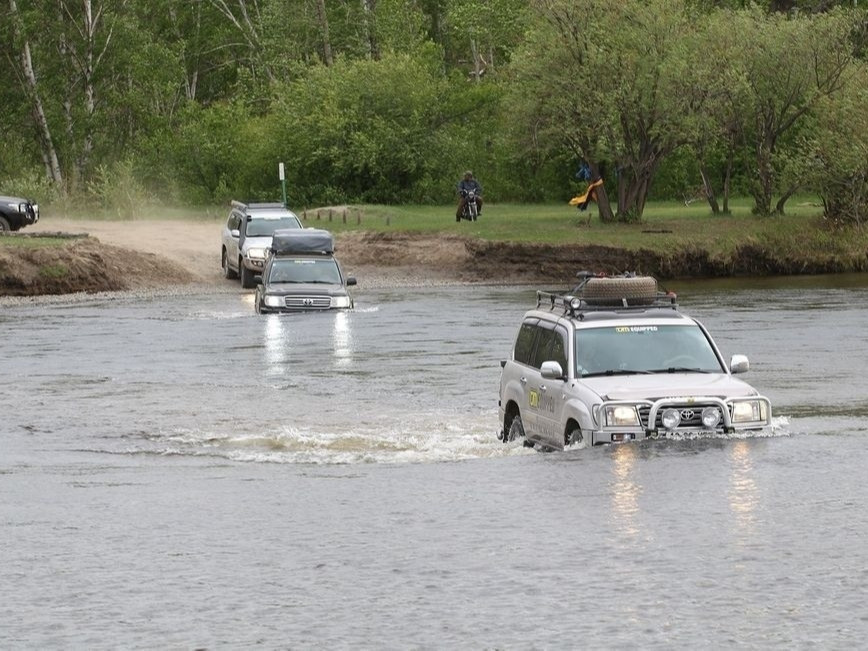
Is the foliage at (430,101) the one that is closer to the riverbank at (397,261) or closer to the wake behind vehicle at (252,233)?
the riverbank at (397,261)

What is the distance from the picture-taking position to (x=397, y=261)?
167 ft

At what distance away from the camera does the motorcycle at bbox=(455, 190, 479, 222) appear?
5459cm

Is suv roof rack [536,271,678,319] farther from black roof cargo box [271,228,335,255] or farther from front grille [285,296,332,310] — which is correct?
black roof cargo box [271,228,335,255]

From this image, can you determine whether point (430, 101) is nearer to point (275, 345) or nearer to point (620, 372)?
point (275, 345)

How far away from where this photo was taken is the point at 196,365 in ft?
94.8

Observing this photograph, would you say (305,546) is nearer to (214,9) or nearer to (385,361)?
(385,361)

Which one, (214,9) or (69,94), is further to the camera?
(214,9)

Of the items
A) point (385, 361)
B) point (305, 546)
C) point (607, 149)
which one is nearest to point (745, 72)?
point (607, 149)

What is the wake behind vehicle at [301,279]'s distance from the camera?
3762 centimetres

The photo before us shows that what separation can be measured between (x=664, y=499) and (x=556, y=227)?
40.5 m

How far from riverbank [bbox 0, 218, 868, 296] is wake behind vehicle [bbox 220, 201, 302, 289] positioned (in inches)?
68.0

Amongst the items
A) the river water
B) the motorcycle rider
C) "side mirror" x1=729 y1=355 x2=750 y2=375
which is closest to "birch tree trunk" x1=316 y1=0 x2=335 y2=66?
the motorcycle rider

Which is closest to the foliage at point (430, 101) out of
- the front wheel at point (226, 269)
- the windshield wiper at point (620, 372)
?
the front wheel at point (226, 269)

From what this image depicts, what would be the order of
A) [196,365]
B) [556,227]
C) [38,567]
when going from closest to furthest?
[38,567] → [196,365] → [556,227]
